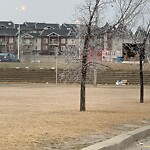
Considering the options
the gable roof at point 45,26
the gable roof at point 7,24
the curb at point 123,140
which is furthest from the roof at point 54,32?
the curb at point 123,140

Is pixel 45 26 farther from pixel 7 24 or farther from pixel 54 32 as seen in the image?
pixel 7 24

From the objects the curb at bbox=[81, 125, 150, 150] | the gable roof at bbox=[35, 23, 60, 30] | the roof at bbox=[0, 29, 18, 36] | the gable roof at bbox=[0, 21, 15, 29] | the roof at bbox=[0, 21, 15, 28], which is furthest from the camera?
the gable roof at bbox=[35, 23, 60, 30]

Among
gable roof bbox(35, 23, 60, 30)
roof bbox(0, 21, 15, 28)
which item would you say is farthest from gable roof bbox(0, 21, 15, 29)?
gable roof bbox(35, 23, 60, 30)

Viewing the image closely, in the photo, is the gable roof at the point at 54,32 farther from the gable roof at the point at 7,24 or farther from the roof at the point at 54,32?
the gable roof at the point at 7,24

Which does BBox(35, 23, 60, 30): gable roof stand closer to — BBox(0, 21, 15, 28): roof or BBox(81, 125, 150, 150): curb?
BBox(0, 21, 15, 28): roof

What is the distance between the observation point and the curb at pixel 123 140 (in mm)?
9461

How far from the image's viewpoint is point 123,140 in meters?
10.7

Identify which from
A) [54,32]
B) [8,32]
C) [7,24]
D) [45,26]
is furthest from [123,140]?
[7,24]

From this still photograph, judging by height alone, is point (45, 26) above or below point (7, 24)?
below

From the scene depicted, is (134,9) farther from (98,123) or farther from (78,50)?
(98,123)

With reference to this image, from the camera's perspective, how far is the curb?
372 inches

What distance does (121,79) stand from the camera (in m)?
67.9

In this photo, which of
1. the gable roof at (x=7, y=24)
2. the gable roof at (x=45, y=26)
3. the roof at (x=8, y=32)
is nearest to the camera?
the roof at (x=8, y=32)

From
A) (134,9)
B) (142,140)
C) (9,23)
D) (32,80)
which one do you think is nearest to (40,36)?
(9,23)
